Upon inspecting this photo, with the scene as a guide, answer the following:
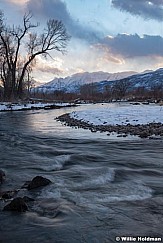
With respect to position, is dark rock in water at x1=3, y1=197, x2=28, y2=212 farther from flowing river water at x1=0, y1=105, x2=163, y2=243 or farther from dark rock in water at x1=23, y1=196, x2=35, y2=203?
dark rock in water at x1=23, y1=196, x2=35, y2=203

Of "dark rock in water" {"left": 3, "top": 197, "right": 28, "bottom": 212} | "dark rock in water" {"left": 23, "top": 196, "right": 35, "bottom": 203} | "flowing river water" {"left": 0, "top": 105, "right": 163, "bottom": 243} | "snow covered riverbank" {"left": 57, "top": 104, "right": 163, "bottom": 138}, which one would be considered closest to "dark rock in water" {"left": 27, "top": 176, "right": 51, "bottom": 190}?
"flowing river water" {"left": 0, "top": 105, "right": 163, "bottom": 243}

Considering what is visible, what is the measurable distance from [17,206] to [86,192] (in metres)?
1.64

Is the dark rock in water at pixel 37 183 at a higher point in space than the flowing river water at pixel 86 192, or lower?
higher

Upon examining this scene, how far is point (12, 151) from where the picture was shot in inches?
447

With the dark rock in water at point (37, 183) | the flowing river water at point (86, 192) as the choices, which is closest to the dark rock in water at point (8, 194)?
the flowing river water at point (86, 192)

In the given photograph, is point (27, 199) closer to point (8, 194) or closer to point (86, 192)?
point (8, 194)

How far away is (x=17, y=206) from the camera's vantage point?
17.4 feet

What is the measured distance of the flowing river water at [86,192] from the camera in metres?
4.63

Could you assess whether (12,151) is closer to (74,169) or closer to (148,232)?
(74,169)

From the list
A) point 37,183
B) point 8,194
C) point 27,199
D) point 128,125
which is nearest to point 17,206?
point 27,199

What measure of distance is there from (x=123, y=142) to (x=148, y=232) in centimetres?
843

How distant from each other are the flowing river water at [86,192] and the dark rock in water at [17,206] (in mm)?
116

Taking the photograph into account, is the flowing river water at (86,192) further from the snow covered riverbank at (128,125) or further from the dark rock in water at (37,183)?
the snow covered riverbank at (128,125)

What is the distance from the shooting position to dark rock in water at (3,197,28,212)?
208 inches
